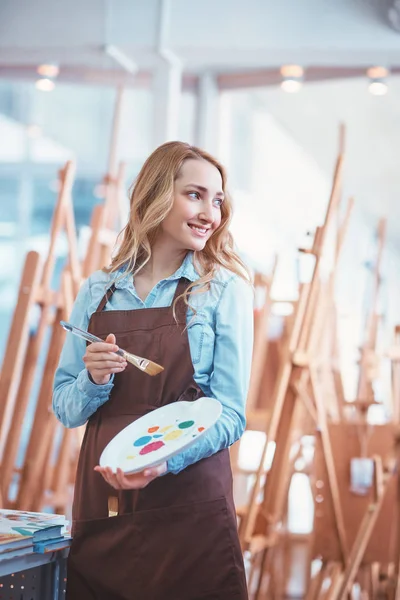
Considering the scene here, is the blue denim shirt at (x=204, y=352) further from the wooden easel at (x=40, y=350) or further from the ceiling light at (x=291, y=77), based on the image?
the ceiling light at (x=291, y=77)

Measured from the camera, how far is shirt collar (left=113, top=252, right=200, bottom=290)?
6.20ft

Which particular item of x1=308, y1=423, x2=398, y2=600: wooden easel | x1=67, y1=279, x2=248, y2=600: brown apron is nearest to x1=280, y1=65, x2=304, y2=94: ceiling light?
x1=308, y1=423, x2=398, y2=600: wooden easel

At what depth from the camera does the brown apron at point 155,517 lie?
5.63 feet

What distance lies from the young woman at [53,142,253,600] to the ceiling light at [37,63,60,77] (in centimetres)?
420

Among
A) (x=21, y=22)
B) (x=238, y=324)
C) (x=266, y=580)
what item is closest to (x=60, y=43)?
(x=21, y=22)

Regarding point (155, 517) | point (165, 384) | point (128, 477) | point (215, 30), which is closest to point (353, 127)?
point (215, 30)

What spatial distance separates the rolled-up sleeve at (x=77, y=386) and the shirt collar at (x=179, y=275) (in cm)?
9

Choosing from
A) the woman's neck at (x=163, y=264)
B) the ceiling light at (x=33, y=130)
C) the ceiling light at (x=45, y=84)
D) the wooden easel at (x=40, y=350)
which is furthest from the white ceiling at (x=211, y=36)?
the woman's neck at (x=163, y=264)

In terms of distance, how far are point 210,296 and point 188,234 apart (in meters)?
0.15

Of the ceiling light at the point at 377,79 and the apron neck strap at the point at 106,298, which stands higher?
the ceiling light at the point at 377,79

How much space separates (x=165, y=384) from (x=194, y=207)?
1.29 ft

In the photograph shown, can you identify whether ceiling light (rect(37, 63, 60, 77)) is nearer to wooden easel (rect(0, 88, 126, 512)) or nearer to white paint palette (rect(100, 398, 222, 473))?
wooden easel (rect(0, 88, 126, 512))

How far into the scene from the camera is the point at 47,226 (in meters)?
7.87

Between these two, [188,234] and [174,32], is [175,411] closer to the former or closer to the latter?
[188,234]
